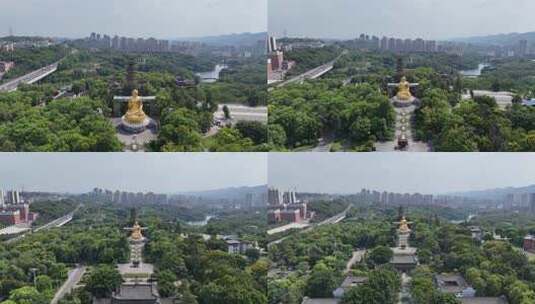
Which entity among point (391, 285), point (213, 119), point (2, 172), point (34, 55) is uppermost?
point (34, 55)

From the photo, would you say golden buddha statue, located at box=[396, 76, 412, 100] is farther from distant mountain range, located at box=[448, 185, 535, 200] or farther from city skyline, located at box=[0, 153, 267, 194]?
city skyline, located at box=[0, 153, 267, 194]

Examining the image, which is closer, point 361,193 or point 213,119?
point 213,119

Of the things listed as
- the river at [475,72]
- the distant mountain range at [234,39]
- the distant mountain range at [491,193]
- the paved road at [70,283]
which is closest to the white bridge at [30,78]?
the distant mountain range at [234,39]

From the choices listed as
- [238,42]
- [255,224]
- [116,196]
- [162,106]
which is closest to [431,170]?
[255,224]

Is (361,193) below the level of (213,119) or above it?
below

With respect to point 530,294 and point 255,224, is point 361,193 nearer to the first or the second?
point 255,224

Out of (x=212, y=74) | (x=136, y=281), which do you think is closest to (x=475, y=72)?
A: (x=212, y=74)
